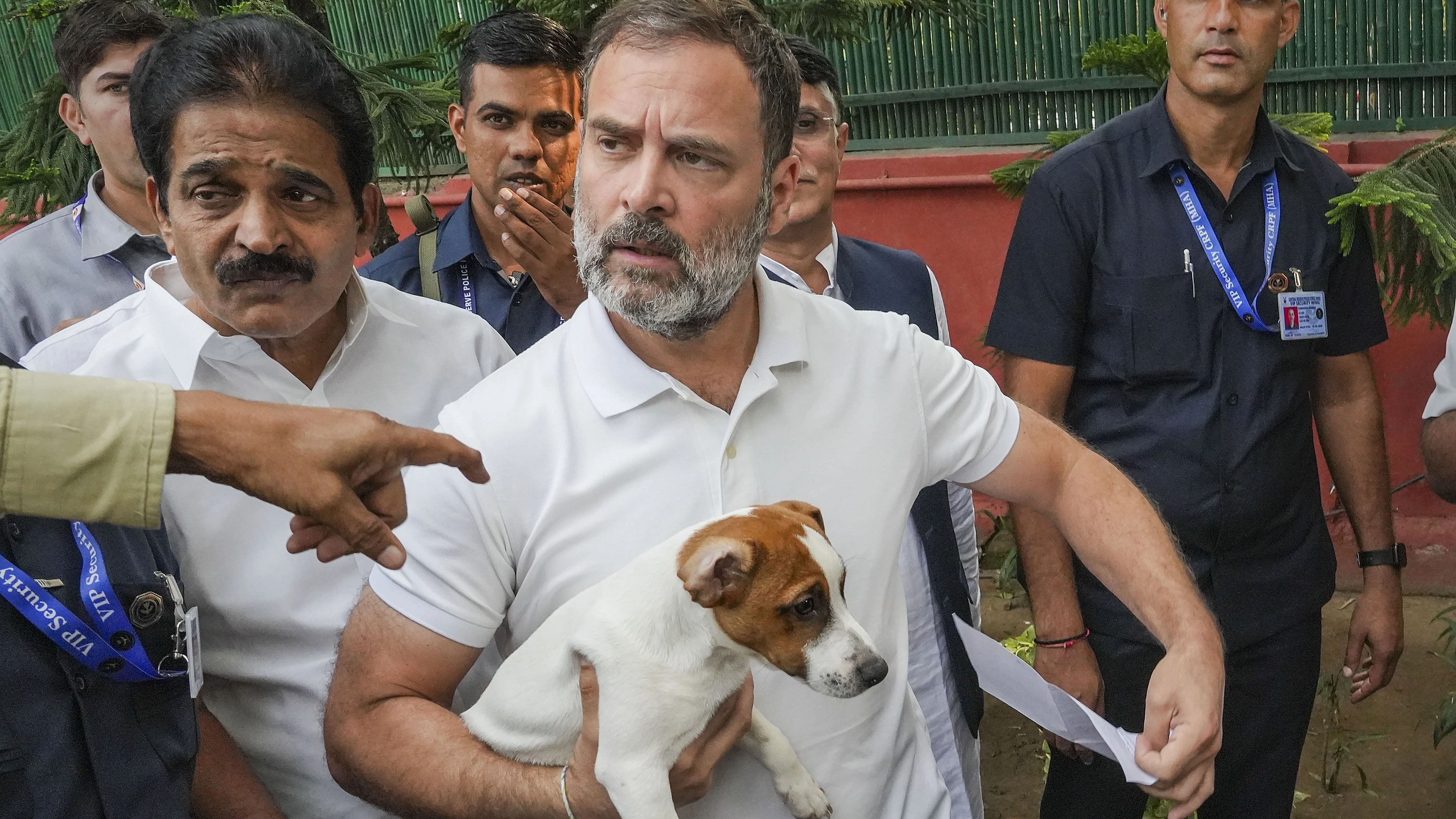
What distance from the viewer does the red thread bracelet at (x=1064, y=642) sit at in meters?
3.14

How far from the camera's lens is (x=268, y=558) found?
82.3 inches

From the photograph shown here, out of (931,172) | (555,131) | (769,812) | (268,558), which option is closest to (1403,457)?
(931,172)

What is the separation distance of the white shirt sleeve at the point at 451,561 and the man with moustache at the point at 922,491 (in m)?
1.06

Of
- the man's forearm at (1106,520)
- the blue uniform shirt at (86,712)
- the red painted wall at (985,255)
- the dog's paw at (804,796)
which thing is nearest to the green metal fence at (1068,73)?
the red painted wall at (985,255)

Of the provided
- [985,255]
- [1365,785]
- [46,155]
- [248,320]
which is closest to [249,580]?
[248,320]

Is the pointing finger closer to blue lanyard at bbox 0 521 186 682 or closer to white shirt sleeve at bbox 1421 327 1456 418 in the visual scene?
blue lanyard at bbox 0 521 186 682

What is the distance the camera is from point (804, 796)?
70.9 inches

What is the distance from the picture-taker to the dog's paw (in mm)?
1802

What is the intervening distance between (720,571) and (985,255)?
5.24 meters

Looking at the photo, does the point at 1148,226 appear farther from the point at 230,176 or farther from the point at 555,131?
the point at 230,176

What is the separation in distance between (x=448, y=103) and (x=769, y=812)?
3.69 m

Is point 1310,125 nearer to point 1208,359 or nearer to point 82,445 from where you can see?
point 1208,359

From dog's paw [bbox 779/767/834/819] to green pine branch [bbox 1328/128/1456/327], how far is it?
2.20m

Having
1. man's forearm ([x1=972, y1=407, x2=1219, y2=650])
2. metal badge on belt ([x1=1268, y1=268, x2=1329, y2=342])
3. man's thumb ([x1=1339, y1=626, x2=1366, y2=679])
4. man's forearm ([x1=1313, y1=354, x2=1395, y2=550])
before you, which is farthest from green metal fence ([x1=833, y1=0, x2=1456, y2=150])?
man's forearm ([x1=972, y1=407, x2=1219, y2=650])
